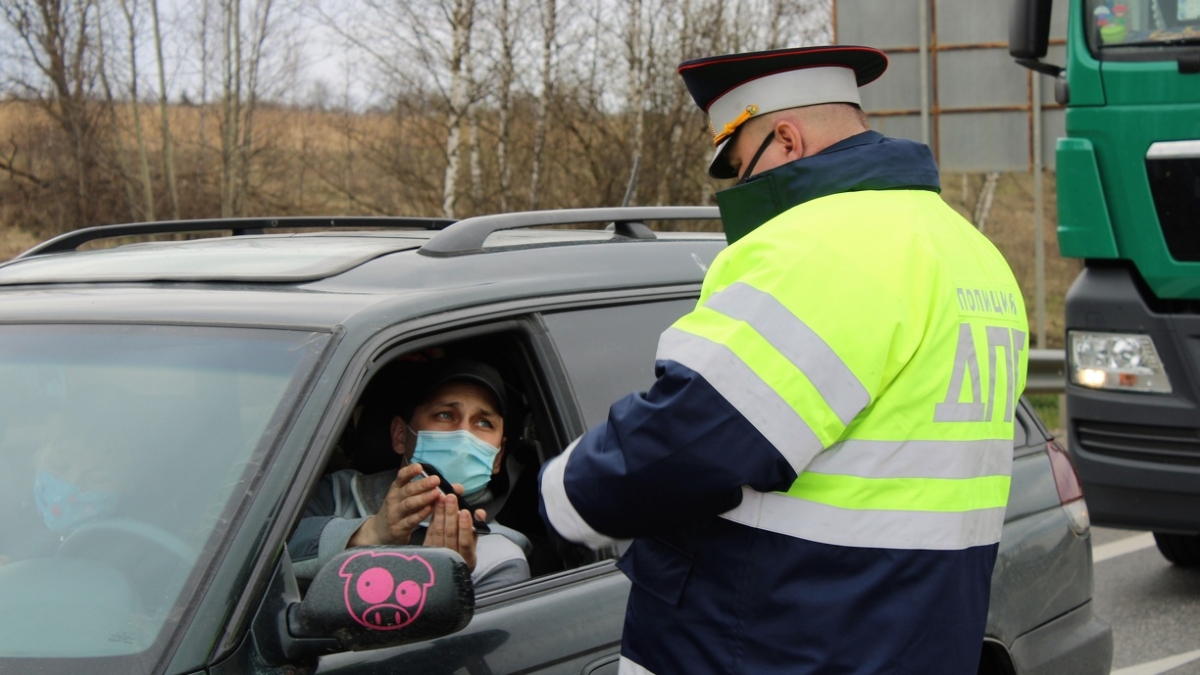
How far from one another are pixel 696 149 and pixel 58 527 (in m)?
17.2

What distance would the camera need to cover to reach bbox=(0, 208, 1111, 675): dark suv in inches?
72.1

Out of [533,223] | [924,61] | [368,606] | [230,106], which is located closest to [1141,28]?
[533,223]

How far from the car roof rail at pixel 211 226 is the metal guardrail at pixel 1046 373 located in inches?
247

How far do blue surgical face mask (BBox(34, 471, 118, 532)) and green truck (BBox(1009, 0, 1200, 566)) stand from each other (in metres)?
4.47

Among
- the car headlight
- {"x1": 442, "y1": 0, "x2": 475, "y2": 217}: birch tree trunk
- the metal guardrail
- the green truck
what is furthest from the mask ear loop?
{"x1": 442, "y1": 0, "x2": 475, "y2": 217}: birch tree trunk

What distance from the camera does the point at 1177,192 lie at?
5.30 meters

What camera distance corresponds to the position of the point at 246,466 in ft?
6.36

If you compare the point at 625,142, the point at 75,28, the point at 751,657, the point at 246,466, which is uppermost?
the point at 75,28

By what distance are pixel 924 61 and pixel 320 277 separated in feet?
33.7

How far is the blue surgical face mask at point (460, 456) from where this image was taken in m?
2.70

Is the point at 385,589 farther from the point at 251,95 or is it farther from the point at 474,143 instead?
the point at 251,95

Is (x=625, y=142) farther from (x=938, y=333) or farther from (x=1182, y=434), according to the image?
(x=938, y=333)

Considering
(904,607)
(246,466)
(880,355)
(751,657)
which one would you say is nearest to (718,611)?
(751,657)

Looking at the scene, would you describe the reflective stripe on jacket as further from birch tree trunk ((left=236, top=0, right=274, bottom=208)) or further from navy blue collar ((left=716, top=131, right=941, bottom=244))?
birch tree trunk ((left=236, top=0, right=274, bottom=208))
